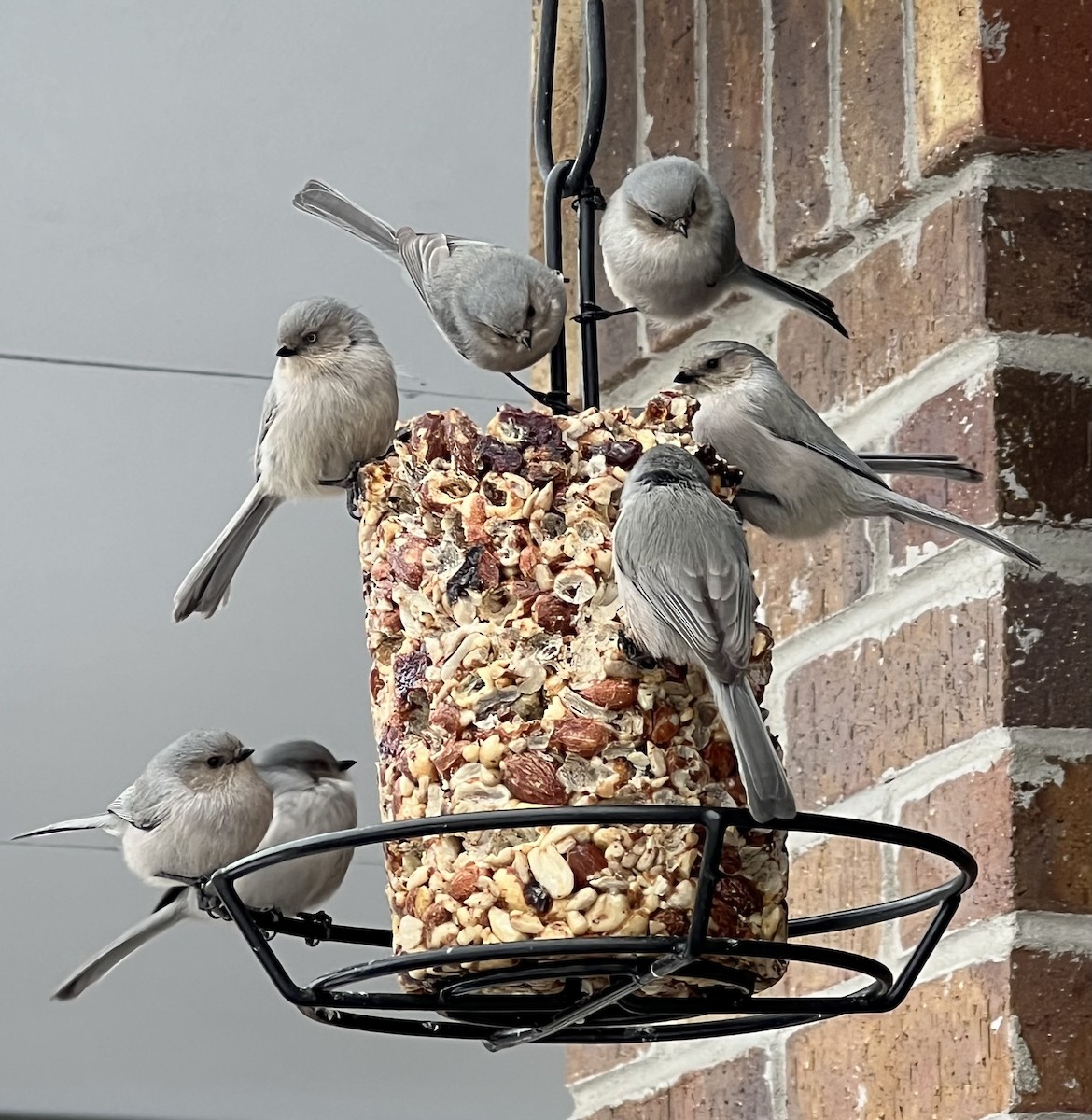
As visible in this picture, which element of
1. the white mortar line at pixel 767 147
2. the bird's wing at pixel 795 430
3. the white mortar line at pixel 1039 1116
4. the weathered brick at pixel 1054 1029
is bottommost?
the white mortar line at pixel 1039 1116

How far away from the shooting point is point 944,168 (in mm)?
1021

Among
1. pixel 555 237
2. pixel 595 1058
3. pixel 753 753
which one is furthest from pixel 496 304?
pixel 595 1058

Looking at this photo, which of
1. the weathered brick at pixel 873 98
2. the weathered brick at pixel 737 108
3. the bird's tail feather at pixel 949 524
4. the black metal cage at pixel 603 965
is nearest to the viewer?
the black metal cage at pixel 603 965

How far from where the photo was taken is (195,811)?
3.16 ft

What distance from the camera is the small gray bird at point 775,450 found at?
32.1 inches

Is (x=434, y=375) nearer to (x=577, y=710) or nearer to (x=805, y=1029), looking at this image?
(x=805, y=1029)

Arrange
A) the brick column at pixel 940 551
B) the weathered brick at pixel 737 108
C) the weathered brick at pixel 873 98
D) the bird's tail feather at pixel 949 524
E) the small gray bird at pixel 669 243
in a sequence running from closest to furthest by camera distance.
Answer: the bird's tail feather at pixel 949 524 < the small gray bird at pixel 669 243 < the brick column at pixel 940 551 < the weathered brick at pixel 873 98 < the weathered brick at pixel 737 108

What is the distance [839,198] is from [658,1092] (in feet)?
2.00

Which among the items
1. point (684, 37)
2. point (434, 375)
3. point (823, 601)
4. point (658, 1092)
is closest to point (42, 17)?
point (434, 375)

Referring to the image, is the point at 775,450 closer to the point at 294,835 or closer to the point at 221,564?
the point at 221,564

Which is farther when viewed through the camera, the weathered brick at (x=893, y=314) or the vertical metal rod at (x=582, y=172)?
the weathered brick at (x=893, y=314)

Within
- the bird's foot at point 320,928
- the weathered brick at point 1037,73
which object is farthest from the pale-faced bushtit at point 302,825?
the weathered brick at point 1037,73

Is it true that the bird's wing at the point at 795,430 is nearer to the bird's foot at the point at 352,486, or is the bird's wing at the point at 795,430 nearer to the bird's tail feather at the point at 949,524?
the bird's tail feather at the point at 949,524

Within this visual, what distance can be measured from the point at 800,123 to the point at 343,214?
14.2 inches
